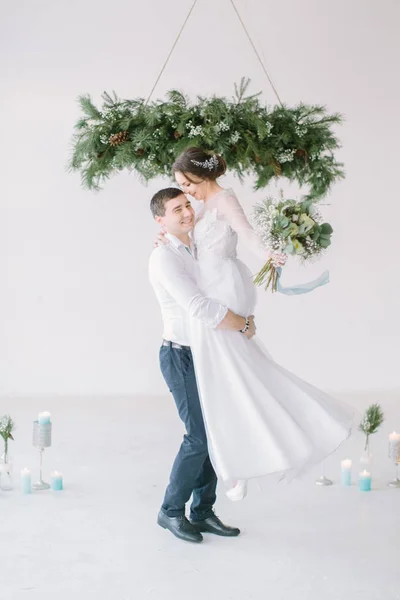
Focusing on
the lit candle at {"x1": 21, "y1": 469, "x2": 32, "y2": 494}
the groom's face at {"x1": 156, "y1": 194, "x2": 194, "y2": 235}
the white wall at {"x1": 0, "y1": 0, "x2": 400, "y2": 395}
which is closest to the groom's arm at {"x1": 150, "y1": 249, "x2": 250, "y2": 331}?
the groom's face at {"x1": 156, "y1": 194, "x2": 194, "y2": 235}

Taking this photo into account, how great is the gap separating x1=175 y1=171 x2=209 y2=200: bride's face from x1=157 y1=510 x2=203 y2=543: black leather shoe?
Result: 5.19ft

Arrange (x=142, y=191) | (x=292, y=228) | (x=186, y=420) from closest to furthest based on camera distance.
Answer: (x=292, y=228)
(x=186, y=420)
(x=142, y=191)

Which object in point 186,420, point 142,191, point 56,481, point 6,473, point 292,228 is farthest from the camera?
point 142,191

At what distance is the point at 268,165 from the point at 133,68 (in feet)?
14.9

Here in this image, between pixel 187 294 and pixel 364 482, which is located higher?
pixel 187 294

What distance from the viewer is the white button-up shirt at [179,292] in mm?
4051

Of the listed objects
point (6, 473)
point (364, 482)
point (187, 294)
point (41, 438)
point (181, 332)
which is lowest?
point (364, 482)

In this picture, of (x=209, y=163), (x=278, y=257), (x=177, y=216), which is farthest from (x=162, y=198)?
(x=278, y=257)

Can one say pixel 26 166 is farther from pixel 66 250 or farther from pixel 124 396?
pixel 124 396

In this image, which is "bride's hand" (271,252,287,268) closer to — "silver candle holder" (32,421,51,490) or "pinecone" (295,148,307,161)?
"pinecone" (295,148,307,161)

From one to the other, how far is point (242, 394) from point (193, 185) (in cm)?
103

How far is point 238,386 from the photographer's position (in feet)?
13.6

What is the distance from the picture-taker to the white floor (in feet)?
12.2

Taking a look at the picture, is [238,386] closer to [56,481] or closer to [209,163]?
[209,163]
